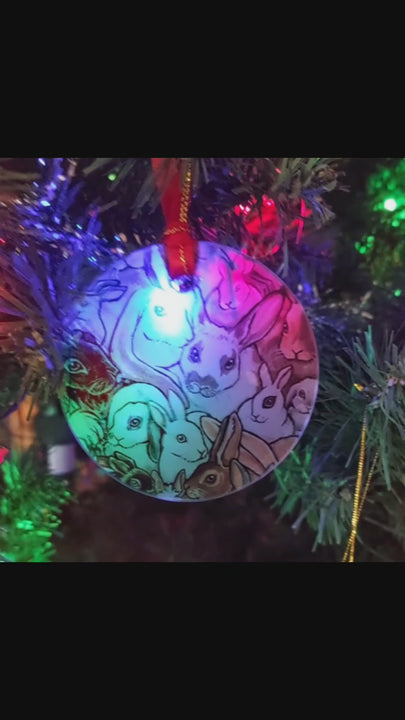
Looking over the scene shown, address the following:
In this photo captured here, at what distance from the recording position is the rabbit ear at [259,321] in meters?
0.62

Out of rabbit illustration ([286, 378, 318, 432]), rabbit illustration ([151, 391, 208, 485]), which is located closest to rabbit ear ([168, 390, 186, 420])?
rabbit illustration ([151, 391, 208, 485])

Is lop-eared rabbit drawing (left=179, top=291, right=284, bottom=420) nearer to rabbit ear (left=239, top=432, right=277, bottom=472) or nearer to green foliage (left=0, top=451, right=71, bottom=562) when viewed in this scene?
rabbit ear (left=239, top=432, right=277, bottom=472)

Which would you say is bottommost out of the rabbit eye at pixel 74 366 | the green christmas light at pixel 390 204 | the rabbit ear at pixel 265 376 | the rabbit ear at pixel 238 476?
the rabbit ear at pixel 238 476

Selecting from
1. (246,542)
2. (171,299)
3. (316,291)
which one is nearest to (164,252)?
(171,299)

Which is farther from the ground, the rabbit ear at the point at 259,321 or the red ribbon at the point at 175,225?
the red ribbon at the point at 175,225

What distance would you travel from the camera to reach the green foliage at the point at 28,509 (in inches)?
25.5

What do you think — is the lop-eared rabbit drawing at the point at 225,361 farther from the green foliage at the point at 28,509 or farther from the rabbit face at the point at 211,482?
the green foliage at the point at 28,509

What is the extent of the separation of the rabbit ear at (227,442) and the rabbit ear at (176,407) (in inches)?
1.7

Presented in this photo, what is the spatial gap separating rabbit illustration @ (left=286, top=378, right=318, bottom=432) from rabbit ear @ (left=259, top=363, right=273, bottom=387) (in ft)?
0.08

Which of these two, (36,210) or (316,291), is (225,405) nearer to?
(316,291)

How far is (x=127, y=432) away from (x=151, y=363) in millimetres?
76

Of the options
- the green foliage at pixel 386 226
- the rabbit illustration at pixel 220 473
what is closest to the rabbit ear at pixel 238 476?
the rabbit illustration at pixel 220 473

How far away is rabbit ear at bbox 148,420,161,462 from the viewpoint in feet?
2.07

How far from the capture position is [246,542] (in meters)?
0.65
